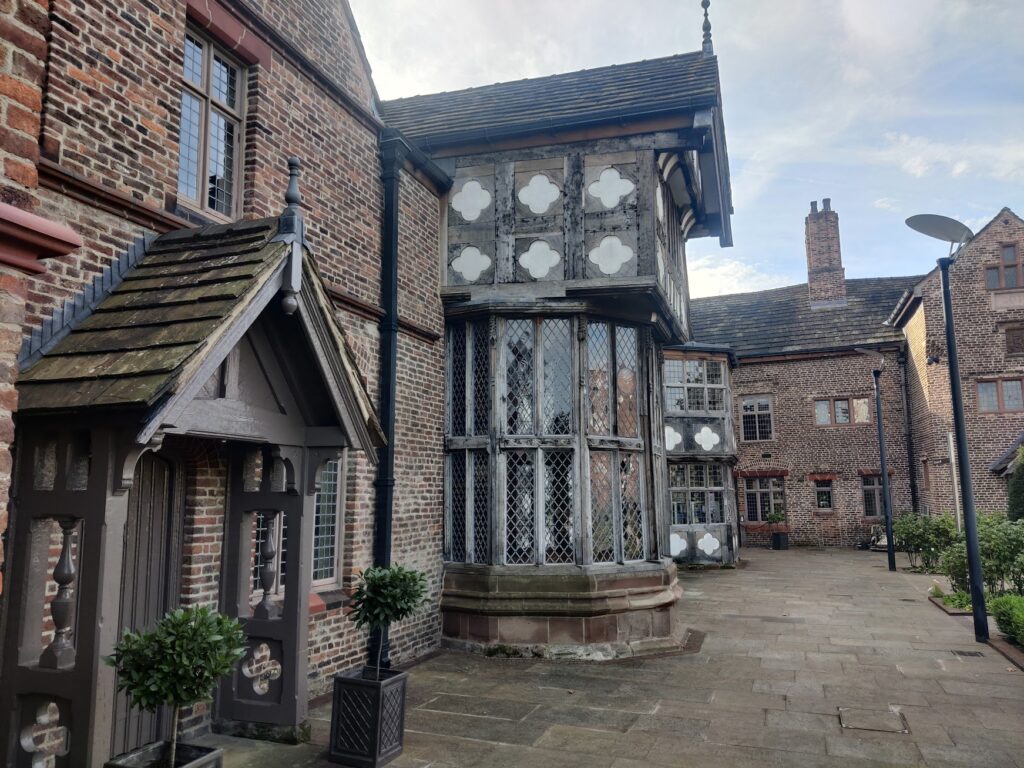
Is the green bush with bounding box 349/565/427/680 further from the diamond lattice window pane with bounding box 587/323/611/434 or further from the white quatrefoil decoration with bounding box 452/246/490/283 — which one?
the white quatrefoil decoration with bounding box 452/246/490/283

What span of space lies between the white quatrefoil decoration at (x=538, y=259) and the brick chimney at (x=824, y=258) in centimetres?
2447

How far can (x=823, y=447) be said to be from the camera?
94.4 ft

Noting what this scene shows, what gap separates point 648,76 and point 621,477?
234 inches

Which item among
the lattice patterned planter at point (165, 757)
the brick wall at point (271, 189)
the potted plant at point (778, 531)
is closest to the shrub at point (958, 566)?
the brick wall at point (271, 189)

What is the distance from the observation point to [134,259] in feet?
17.9

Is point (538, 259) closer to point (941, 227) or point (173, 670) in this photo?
point (941, 227)

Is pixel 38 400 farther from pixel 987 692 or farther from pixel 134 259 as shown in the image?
pixel 987 692

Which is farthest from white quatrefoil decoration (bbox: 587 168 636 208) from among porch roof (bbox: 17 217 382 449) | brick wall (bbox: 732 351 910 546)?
brick wall (bbox: 732 351 910 546)

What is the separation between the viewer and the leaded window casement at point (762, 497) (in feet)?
95.4

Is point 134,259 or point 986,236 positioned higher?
point 986,236

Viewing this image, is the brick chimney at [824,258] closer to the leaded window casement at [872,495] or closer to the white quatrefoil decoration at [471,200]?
the leaded window casement at [872,495]

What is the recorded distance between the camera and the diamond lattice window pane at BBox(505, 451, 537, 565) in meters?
9.77

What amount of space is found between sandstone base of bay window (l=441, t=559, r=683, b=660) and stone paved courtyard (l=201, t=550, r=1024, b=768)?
308 millimetres

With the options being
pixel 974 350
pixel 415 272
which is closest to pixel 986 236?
pixel 974 350
